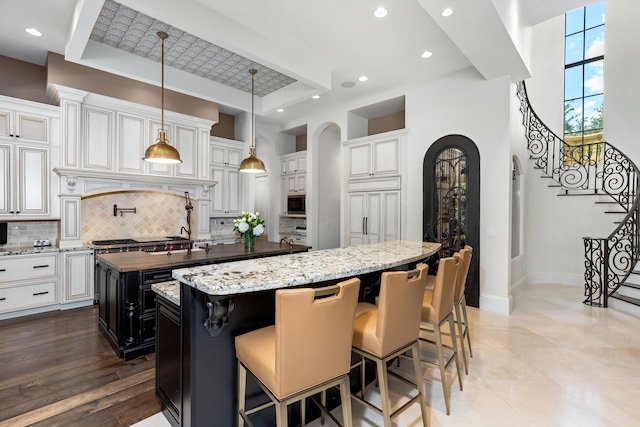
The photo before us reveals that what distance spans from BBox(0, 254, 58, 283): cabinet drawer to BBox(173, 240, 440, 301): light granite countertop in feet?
11.9

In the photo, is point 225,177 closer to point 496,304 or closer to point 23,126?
point 23,126

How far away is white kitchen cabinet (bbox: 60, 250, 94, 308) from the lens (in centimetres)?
405

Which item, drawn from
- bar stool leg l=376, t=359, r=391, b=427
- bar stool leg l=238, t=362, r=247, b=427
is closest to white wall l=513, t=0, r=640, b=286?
bar stool leg l=376, t=359, r=391, b=427

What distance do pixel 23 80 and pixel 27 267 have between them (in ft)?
8.38

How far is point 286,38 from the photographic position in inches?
144

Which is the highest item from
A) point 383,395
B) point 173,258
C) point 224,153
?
point 224,153

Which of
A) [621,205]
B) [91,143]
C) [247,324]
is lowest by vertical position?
[247,324]

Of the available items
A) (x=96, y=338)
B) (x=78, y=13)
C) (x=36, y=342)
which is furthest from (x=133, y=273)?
(x=78, y=13)

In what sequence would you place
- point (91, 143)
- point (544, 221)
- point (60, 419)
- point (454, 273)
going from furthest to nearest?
1. point (544, 221)
2. point (91, 143)
3. point (454, 273)
4. point (60, 419)

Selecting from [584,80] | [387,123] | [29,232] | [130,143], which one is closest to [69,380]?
[29,232]

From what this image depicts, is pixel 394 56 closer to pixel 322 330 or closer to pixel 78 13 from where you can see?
pixel 78 13

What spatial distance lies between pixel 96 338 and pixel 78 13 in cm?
324

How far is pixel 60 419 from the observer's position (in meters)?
2.00

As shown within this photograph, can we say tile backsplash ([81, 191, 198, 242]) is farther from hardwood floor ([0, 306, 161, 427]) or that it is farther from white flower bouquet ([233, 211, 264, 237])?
white flower bouquet ([233, 211, 264, 237])
